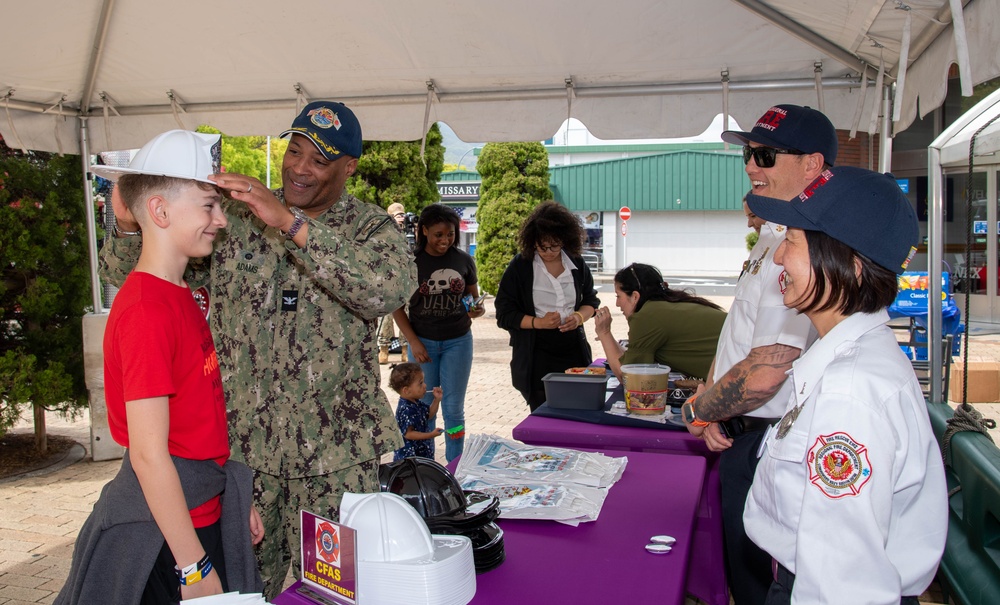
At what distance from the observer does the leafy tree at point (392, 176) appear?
12.8m

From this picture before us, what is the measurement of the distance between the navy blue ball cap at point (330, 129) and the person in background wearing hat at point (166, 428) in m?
0.40

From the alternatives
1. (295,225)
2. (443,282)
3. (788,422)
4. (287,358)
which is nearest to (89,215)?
(443,282)

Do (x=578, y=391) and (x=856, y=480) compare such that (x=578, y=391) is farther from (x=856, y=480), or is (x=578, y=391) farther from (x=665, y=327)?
(x=856, y=480)

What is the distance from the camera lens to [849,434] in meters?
1.21

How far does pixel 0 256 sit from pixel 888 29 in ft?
18.1

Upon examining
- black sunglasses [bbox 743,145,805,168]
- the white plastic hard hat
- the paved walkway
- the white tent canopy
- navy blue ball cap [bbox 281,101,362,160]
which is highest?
the white tent canopy

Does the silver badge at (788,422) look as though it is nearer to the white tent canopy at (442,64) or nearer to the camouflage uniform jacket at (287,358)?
the camouflage uniform jacket at (287,358)

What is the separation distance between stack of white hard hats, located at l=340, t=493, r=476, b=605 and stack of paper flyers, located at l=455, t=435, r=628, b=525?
60cm

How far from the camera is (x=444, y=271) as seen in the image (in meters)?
4.80

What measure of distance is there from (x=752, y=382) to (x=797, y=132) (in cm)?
81

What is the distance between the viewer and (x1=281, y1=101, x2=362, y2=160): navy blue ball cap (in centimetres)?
212

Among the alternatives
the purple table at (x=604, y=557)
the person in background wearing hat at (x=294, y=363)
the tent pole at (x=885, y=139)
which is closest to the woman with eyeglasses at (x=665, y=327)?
the tent pole at (x=885, y=139)

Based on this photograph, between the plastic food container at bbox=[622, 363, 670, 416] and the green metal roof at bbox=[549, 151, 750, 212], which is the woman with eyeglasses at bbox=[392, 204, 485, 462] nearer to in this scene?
the plastic food container at bbox=[622, 363, 670, 416]

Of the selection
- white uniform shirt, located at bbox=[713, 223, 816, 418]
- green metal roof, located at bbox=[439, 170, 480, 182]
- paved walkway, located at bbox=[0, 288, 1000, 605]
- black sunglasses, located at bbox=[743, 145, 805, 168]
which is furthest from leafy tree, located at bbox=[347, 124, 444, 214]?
green metal roof, located at bbox=[439, 170, 480, 182]
